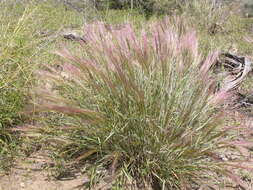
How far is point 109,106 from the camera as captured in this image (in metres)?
2.16

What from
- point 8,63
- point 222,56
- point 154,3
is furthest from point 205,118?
point 154,3

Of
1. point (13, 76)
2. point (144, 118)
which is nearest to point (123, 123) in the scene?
point (144, 118)

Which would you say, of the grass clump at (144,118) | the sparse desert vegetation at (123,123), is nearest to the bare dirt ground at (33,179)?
the sparse desert vegetation at (123,123)

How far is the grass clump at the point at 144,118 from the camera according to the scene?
2.15m

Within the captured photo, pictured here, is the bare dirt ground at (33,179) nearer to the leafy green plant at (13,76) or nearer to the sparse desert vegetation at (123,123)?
the sparse desert vegetation at (123,123)

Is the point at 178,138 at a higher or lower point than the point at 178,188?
higher

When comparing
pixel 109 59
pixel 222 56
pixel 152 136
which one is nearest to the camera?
pixel 152 136

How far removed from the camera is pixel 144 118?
215 cm

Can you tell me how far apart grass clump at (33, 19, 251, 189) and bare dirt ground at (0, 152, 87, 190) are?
139mm

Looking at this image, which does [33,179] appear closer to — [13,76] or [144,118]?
[13,76]

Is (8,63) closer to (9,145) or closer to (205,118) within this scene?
(9,145)

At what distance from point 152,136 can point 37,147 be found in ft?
2.91

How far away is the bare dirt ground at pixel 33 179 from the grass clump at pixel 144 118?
0.46ft

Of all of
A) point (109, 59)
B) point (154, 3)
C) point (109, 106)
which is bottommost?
point (154, 3)
